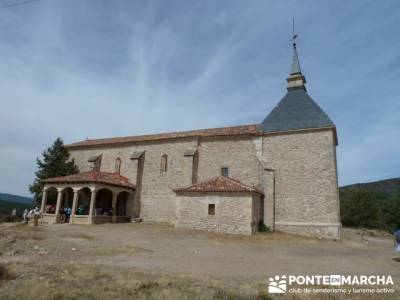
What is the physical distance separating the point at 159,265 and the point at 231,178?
1337 centimetres

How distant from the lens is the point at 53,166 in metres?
28.2

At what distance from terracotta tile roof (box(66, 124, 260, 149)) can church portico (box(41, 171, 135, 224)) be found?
3807 millimetres

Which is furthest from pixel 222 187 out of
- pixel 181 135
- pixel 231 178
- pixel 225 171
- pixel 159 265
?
pixel 159 265

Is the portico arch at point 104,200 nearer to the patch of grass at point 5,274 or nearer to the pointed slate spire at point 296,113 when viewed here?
the pointed slate spire at point 296,113

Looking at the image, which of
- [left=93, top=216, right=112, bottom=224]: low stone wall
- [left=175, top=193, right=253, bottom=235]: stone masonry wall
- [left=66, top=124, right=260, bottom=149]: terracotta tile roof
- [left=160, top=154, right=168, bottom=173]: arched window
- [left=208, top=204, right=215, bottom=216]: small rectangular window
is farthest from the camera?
[left=160, top=154, right=168, bottom=173]: arched window

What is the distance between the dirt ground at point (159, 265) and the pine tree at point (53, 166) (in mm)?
13506

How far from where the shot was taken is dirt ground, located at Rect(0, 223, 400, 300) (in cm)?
637

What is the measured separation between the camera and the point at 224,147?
2328 centimetres

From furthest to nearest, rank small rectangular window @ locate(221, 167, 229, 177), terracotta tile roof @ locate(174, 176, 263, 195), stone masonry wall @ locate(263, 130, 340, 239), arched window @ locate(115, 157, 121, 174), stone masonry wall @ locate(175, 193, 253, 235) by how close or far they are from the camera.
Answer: arched window @ locate(115, 157, 121, 174) → small rectangular window @ locate(221, 167, 229, 177) → stone masonry wall @ locate(263, 130, 340, 239) → terracotta tile roof @ locate(174, 176, 263, 195) → stone masonry wall @ locate(175, 193, 253, 235)

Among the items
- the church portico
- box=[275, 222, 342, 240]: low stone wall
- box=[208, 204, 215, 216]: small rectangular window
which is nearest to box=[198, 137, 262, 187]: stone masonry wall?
box=[275, 222, 342, 240]: low stone wall

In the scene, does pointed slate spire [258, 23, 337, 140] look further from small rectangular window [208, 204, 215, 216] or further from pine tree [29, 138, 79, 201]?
pine tree [29, 138, 79, 201]

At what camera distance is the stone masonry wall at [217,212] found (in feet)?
59.6

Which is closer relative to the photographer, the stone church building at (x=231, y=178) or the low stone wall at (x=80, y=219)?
the stone church building at (x=231, y=178)

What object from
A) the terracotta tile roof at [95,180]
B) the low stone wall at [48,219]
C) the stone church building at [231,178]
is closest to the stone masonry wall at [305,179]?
the stone church building at [231,178]
